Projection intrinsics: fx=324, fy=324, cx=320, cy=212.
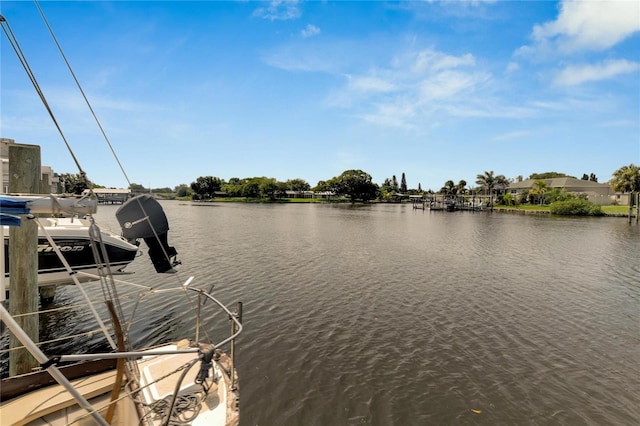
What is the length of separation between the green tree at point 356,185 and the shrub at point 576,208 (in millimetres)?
95299

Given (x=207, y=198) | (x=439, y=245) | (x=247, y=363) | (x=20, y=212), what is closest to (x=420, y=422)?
(x=247, y=363)

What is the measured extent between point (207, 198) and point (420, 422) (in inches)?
7503

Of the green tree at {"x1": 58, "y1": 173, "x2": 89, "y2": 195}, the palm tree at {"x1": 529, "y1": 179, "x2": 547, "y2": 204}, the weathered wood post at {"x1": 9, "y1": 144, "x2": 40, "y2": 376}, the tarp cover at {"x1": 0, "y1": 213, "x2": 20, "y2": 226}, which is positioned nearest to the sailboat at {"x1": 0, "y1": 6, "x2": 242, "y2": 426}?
the tarp cover at {"x1": 0, "y1": 213, "x2": 20, "y2": 226}

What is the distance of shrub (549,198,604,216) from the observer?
75.9 m

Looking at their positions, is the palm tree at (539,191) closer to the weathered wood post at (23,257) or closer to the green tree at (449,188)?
the green tree at (449,188)

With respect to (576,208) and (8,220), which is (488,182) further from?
(8,220)

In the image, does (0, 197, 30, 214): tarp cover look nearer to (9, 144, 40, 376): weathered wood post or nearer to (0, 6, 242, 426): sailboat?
(0, 6, 242, 426): sailboat

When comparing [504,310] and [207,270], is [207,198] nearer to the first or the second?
[207,270]

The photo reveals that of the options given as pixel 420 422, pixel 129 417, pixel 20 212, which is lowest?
pixel 420 422

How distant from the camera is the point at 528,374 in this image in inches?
398

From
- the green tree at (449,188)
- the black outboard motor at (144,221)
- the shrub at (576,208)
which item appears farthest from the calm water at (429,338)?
the green tree at (449,188)

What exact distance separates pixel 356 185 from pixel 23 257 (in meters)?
161

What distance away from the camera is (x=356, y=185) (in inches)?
6555

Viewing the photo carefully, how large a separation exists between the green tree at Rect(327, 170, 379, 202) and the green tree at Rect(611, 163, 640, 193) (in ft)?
321
